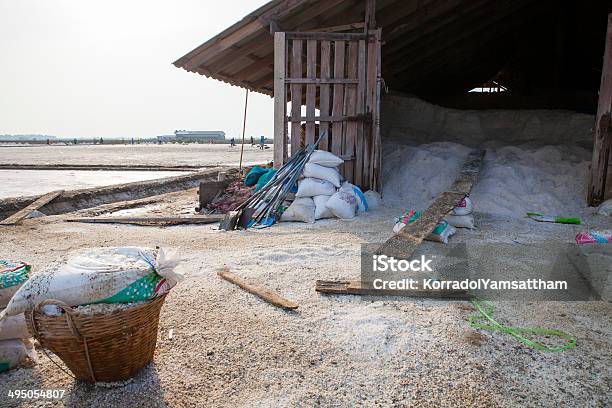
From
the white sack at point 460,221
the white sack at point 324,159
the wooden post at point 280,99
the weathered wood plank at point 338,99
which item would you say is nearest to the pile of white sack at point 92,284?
the white sack at point 460,221

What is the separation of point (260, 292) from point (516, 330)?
5.49 feet

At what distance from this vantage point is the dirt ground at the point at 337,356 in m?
1.98

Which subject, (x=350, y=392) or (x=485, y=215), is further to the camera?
(x=485, y=215)

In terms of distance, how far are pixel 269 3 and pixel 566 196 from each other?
5308mm

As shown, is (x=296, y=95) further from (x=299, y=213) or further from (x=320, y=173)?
(x=299, y=213)

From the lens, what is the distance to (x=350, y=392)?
201cm

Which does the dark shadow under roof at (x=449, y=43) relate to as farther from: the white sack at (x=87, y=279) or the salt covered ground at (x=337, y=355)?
the white sack at (x=87, y=279)

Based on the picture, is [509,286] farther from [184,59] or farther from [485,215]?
[184,59]

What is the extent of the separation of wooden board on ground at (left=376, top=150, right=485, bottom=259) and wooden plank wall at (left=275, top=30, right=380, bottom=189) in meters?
1.66

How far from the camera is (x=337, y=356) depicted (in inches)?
91.0

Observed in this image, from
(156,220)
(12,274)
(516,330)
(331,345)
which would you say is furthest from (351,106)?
(12,274)

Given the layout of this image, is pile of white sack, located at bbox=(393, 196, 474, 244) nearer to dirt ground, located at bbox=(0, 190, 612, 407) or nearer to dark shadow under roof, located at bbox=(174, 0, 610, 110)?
dirt ground, located at bbox=(0, 190, 612, 407)

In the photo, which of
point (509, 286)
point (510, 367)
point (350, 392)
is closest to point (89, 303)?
point (350, 392)

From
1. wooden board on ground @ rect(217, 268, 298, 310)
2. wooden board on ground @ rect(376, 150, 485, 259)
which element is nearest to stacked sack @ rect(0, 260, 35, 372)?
wooden board on ground @ rect(217, 268, 298, 310)
